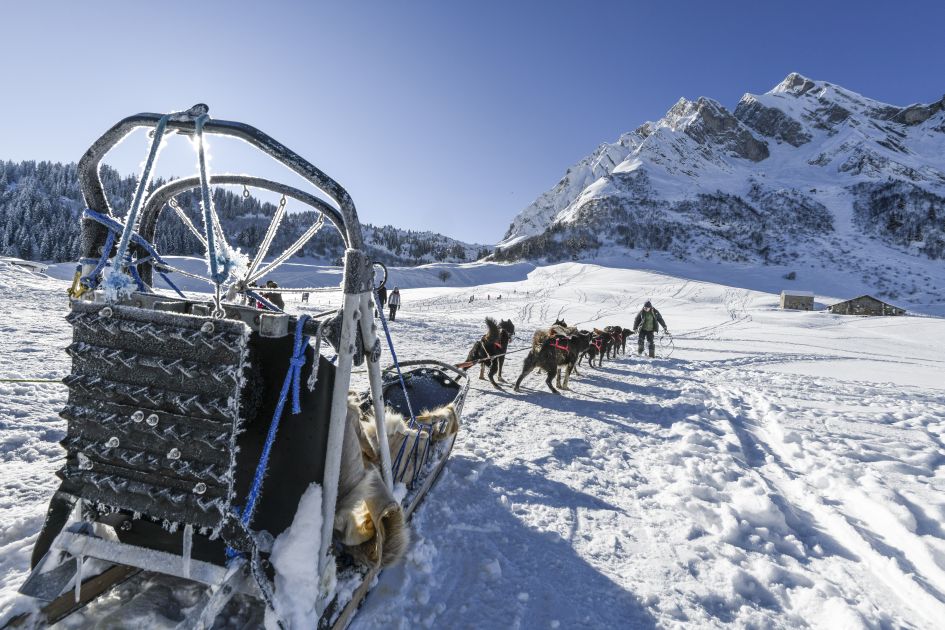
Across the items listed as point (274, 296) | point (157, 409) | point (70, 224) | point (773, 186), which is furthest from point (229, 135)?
point (773, 186)


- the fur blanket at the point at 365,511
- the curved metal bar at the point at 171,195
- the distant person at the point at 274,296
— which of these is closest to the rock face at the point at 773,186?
the distant person at the point at 274,296

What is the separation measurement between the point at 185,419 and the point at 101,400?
0.36 meters

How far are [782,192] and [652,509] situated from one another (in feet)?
437

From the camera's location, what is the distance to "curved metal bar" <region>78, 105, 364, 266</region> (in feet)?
5.46

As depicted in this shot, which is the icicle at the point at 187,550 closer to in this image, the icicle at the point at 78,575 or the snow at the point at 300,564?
the snow at the point at 300,564

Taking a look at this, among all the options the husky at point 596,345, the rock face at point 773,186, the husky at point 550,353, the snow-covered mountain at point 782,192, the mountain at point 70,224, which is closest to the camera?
the husky at point 550,353

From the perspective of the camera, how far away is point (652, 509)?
3615 millimetres

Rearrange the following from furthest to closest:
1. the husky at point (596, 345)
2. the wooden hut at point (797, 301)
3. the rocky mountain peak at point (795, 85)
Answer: the rocky mountain peak at point (795, 85) → the wooden hut at point (797, 301) → the husky at point (596, 345)

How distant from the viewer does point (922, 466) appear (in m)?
4.51

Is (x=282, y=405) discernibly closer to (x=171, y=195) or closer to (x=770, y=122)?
(x=171, y=195)

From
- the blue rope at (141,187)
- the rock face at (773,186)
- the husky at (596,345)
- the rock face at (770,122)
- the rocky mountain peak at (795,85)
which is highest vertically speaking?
the rocky mountain peak at (795,85)

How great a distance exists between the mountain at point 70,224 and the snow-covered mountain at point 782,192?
133 feet

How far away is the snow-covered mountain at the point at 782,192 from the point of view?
86188 mm

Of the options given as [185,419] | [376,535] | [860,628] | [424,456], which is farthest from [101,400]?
[860,628]
